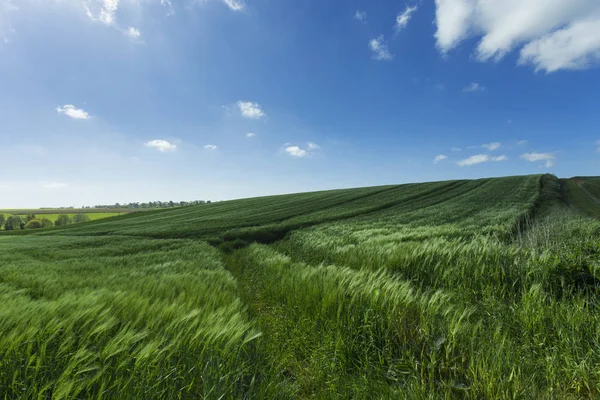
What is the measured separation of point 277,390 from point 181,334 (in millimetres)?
1132

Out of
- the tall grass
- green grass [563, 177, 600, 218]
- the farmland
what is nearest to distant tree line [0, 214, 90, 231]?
the tall grass

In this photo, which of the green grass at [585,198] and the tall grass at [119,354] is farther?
the green grass at [585,198]

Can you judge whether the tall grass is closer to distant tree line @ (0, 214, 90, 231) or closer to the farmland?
the farmland

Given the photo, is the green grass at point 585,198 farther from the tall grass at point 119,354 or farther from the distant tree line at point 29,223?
the distant tree line at point 29,223

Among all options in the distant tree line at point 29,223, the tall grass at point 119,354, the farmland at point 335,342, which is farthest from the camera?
the distant tree line at point 29,223

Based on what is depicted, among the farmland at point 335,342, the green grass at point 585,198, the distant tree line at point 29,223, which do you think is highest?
the farmland at point 335,342

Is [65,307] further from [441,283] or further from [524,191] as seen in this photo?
[524,191]

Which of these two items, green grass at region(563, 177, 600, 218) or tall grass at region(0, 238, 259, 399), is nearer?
tall grass at region(0, 238, 259, 399)

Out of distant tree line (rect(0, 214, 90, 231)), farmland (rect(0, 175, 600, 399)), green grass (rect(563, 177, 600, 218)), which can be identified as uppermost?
farmland (rect(0, 175, 600, 399))

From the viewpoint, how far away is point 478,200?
1303 inches

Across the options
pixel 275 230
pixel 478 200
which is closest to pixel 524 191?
pixel 478 200

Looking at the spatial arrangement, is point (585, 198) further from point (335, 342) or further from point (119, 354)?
point (119, 354)

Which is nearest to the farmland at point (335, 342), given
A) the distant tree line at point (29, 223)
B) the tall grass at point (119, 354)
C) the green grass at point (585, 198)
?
the tall grass at point (119, 354)

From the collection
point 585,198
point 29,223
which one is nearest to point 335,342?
point 585,198
